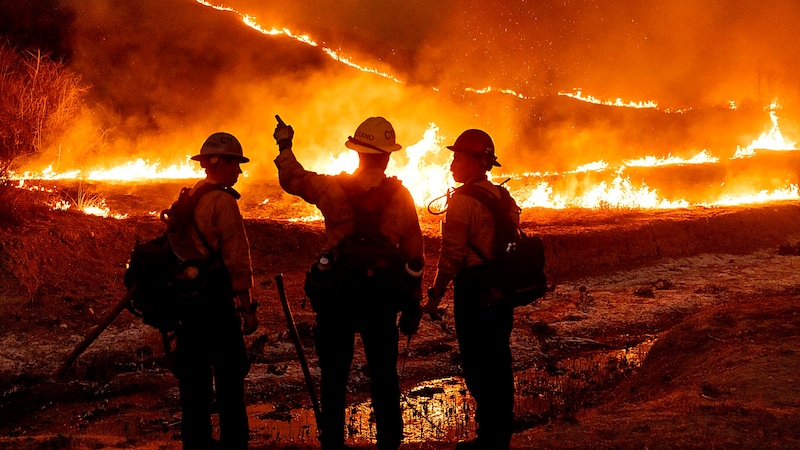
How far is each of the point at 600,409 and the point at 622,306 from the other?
20.0 ft

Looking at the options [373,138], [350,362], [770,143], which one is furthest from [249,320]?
[770,143]

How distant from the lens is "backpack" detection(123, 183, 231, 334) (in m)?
4.14

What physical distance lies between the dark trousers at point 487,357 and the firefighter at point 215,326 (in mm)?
1501

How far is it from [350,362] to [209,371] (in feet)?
3.10

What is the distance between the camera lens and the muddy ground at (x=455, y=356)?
19.1 ft

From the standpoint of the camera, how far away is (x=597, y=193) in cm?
2511

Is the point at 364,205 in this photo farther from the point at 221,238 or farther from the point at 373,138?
the point at 221,238

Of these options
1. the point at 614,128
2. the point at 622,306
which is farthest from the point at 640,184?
the point at 622,306

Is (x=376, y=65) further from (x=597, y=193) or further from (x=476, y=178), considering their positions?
(x=476, y=178)

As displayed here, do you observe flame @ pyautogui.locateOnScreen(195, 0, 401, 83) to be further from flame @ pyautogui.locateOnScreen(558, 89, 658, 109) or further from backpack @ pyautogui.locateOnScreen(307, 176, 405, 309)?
backpack @ pyautogui.locateOnScreen(307, 176, 405, 309)

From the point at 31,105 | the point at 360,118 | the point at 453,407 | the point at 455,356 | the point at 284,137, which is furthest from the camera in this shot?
the point at 360,118

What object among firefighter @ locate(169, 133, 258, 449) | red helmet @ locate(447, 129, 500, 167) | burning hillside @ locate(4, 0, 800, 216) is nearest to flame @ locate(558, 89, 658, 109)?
burning hillside @ locate(4, 0, 800, 216)

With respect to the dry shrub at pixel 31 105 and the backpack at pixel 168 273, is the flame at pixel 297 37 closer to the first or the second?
the dry shrub at pixel 31 105

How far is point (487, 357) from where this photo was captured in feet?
15.0
